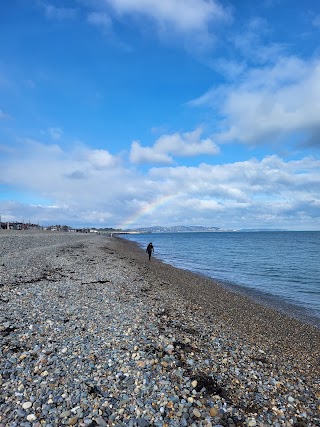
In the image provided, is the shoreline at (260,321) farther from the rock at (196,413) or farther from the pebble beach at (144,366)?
the rock at (196,413)

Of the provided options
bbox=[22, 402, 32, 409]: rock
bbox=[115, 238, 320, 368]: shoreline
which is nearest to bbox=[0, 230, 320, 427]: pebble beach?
bbox=[22, 402, 32, 409]: rock

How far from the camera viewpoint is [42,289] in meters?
15.5

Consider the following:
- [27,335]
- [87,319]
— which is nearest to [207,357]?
[87,319]

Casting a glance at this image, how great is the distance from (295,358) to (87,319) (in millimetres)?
7851

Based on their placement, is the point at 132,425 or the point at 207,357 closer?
the point at 132,425

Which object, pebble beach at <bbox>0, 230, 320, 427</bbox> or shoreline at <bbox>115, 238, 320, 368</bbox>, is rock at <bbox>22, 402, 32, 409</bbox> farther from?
shoreline at <bbox>115, 238, 320, 368</bbox>

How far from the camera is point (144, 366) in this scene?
758cm

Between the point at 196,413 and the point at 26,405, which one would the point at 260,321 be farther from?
the point at 26,405

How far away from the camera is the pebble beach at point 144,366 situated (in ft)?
19.4

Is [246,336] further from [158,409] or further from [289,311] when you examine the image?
[289,311]

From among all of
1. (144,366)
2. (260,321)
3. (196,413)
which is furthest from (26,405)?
(260,321)

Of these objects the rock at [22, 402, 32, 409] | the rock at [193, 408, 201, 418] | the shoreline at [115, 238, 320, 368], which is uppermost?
the rock at [22, 402, 32, 409]

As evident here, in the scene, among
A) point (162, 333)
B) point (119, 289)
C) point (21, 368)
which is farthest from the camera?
point (119, 289)

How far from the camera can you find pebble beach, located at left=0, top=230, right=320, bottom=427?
5.91 meters
